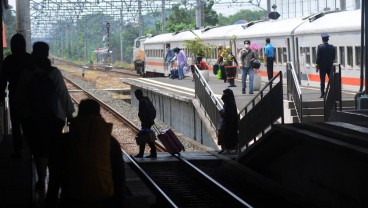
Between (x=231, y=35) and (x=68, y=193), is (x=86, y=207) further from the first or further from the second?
(x=231, y=35)

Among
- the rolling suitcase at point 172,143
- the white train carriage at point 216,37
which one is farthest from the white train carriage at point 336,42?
the white train carriage at point 216,37

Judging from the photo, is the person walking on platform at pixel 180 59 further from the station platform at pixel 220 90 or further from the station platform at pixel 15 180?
the station platform at pixel 15 180

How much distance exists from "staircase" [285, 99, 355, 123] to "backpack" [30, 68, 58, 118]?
37.1ft

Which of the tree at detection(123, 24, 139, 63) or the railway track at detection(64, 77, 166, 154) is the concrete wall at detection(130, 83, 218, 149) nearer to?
Result: the railway track at detection(64, 77, 166, 154)

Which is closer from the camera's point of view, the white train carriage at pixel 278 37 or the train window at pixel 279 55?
the white train carriage at pixel 278 37

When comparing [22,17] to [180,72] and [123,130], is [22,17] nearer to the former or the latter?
[123,130]

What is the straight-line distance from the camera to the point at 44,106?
9250mm

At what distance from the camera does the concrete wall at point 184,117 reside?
78.2 feet

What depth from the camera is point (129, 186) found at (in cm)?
1125

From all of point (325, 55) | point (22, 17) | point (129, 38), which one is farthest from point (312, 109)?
point (129, 38)

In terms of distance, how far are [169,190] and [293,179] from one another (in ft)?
6.89

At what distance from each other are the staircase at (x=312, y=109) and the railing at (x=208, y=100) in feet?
6.41

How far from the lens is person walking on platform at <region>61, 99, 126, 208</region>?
22.0 ft

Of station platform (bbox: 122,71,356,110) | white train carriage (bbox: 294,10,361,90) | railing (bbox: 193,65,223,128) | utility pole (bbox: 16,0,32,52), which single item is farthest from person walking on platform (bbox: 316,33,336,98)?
utility pole (bbox: 16,0,32,52)
